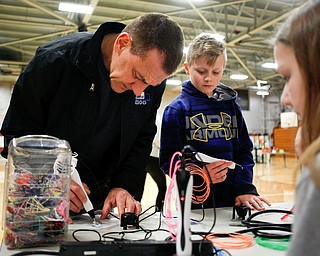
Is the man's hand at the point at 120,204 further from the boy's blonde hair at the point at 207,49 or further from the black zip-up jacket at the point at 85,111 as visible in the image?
the boy's blonde hair at the point at 207,49

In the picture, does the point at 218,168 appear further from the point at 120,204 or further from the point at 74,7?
the point at 74,7

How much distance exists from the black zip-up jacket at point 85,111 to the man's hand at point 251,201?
37 cm

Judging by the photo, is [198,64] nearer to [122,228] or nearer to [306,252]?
[122,228]

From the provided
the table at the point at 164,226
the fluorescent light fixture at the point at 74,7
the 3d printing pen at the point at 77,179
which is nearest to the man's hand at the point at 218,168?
the table at the point at 164,226

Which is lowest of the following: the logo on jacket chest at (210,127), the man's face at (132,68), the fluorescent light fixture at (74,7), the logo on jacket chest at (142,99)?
the logo on jacket chest at (210,127)

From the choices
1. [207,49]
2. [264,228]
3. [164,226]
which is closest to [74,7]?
[207,49]

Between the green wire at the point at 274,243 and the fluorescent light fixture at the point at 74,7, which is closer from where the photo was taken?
the green wire at the point at 274,243

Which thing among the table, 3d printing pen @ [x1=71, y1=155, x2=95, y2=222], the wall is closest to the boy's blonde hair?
the table

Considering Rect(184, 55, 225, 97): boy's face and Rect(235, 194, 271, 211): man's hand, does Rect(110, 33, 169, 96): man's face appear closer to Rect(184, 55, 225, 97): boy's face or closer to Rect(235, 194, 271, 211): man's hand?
Rect(184, 55, 225, 97): boy's face

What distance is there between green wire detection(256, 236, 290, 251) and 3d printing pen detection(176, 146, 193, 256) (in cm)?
23

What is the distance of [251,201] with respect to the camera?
47.4 inches

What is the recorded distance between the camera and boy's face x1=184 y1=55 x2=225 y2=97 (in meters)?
1.37

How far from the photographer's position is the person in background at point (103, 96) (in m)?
1.04

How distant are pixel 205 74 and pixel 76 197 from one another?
0.73 m
